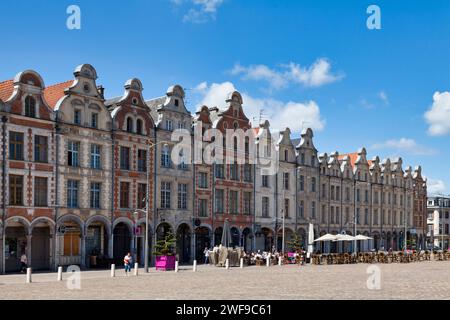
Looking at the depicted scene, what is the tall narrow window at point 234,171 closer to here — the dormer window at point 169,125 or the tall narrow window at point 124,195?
the dormer window at point 169,125

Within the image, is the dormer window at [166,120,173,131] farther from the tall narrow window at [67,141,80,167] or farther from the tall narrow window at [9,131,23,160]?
the tall narrow window at [9,131,23,160]

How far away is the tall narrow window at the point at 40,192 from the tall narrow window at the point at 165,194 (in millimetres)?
10344

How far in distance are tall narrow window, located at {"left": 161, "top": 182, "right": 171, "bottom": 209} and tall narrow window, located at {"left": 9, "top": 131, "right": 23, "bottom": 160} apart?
12329mm

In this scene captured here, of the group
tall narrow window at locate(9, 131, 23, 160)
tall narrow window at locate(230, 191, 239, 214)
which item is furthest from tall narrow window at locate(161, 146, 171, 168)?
tall narrow window at locate(9, 131, 23, 160)

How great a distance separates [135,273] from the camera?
35.6 metres

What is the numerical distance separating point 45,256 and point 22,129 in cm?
832

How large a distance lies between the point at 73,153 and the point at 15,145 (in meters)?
4.40

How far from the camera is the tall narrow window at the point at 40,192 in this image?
3903 centimetres

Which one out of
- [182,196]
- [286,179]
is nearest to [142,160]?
[182,196]

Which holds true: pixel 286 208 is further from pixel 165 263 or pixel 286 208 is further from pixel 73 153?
pixel 73 153

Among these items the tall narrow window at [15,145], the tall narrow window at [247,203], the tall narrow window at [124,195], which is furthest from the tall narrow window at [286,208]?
the tall narrow window at [15,145]

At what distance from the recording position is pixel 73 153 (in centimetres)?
4150

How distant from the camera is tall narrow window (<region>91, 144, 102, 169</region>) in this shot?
42.6 meters

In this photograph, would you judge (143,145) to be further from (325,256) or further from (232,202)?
(325,256)
